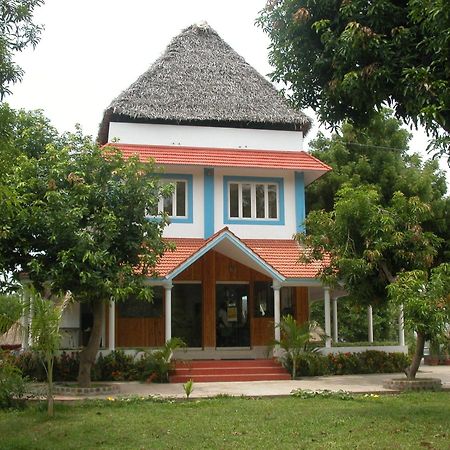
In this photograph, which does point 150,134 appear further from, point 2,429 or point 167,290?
point 2,429

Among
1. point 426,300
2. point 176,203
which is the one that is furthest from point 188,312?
point 426,300

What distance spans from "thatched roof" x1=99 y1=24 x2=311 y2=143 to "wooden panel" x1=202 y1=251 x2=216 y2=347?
4.95m

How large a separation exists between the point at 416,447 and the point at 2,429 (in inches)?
245

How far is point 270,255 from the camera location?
2128cm

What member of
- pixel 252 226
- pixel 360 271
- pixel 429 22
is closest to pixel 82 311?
pixel 252 226

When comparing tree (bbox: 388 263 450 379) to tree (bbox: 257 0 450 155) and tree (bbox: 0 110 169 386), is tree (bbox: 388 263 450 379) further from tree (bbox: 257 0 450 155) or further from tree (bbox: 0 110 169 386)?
tree (bbox: 0 110 169 386)

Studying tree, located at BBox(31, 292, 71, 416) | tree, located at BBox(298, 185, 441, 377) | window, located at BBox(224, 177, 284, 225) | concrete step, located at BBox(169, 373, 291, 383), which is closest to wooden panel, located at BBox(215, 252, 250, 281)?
window, located at BBox(224, 177, 284, 225)

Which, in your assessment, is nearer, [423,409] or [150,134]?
[423,409]

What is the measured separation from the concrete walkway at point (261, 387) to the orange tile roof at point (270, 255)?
11.1ft

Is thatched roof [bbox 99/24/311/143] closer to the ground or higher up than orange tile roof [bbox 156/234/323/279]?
higher up

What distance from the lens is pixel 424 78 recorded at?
27.9 ft

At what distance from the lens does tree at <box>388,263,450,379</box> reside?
44.2 feet

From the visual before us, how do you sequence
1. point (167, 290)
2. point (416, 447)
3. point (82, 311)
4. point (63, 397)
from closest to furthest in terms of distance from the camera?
point (416, 447) → point (63, 397) → point (167, 290) → point (82, 311)

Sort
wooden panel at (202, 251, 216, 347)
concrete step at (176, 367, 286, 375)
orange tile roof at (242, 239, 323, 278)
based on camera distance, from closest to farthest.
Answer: concrete step at (176, 367, 286, 375)
orange tile roof at (242, 239, 323, 278)
wooden panel at (202, 251, 216, 347)
